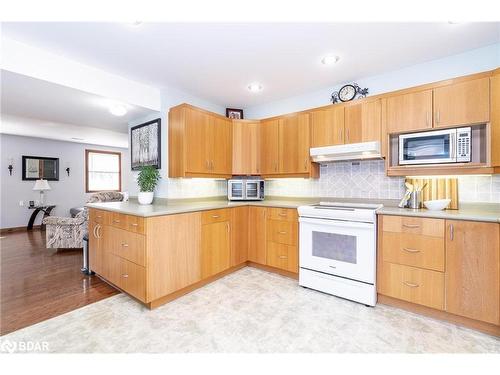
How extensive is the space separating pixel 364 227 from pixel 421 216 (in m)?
0.47

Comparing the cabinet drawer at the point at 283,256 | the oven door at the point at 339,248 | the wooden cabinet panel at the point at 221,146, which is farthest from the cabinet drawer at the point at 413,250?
the wooden cabinet panel at the point at 221,146

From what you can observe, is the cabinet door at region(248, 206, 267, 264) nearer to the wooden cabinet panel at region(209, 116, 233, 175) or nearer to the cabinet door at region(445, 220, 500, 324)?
the wooden cabinet panel at region(209, 116, 233, 175)

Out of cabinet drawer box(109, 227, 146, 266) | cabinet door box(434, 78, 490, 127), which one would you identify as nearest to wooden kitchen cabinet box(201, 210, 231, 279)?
cabinet drawer box(109, 227, 146, 266)

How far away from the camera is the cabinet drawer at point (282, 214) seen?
2.82 meters

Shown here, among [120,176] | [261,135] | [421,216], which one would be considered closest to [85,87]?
[261,135]

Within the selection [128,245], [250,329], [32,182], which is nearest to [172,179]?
[128,245]

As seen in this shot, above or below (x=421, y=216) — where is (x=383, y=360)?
below

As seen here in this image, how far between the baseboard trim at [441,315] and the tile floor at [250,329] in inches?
2.3

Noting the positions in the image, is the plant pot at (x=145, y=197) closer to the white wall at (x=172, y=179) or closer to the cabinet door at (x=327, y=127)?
the white wall at (x=172, y=179)

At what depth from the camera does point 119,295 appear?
2.43 meters

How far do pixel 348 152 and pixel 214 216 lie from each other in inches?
67.4

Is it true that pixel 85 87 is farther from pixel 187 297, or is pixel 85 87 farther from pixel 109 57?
pixel 187 297

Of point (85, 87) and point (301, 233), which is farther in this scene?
point (301, 233)

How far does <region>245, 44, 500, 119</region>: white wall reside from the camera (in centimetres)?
222
